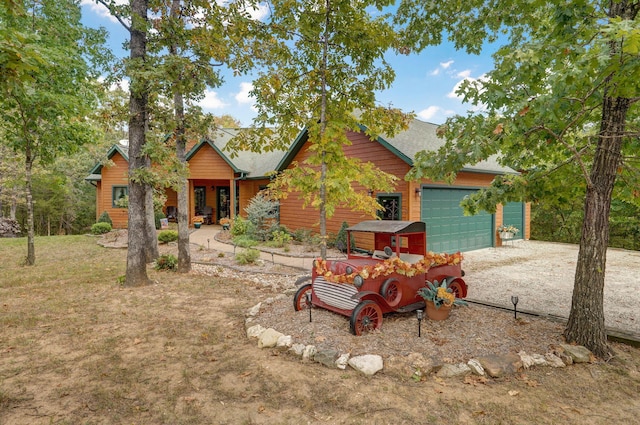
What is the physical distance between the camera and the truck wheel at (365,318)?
16.0 feet

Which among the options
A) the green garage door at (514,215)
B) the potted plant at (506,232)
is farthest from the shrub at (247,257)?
the green garage door at (514,215)

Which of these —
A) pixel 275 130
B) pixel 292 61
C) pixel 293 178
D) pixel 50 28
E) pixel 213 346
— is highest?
pixel 50 28

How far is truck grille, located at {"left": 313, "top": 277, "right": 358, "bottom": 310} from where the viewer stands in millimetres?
5203

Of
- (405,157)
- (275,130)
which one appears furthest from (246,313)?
(405,157)

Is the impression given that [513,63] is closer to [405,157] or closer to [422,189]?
[405,157]

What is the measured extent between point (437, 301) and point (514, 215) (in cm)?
1370

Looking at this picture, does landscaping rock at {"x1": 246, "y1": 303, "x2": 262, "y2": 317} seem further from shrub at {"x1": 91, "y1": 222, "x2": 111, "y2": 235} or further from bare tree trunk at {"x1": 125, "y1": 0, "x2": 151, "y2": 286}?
shrub at {"x1": 91, "y1": 222, "x2": 111, "y2": 235}

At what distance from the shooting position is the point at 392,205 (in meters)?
12.2

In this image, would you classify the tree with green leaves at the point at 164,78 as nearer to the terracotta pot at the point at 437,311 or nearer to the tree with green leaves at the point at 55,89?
the tree with green leaves at the point at 55,89

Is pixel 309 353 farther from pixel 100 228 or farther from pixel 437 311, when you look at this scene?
pixel 100 228

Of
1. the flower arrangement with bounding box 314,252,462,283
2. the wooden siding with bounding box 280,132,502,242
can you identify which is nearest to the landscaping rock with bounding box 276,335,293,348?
the flower arrangement with bounding box 314,252,462,283

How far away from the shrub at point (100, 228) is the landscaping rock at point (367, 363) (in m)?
19.3

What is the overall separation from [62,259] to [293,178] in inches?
419

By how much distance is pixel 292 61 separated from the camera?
6.78 meters
